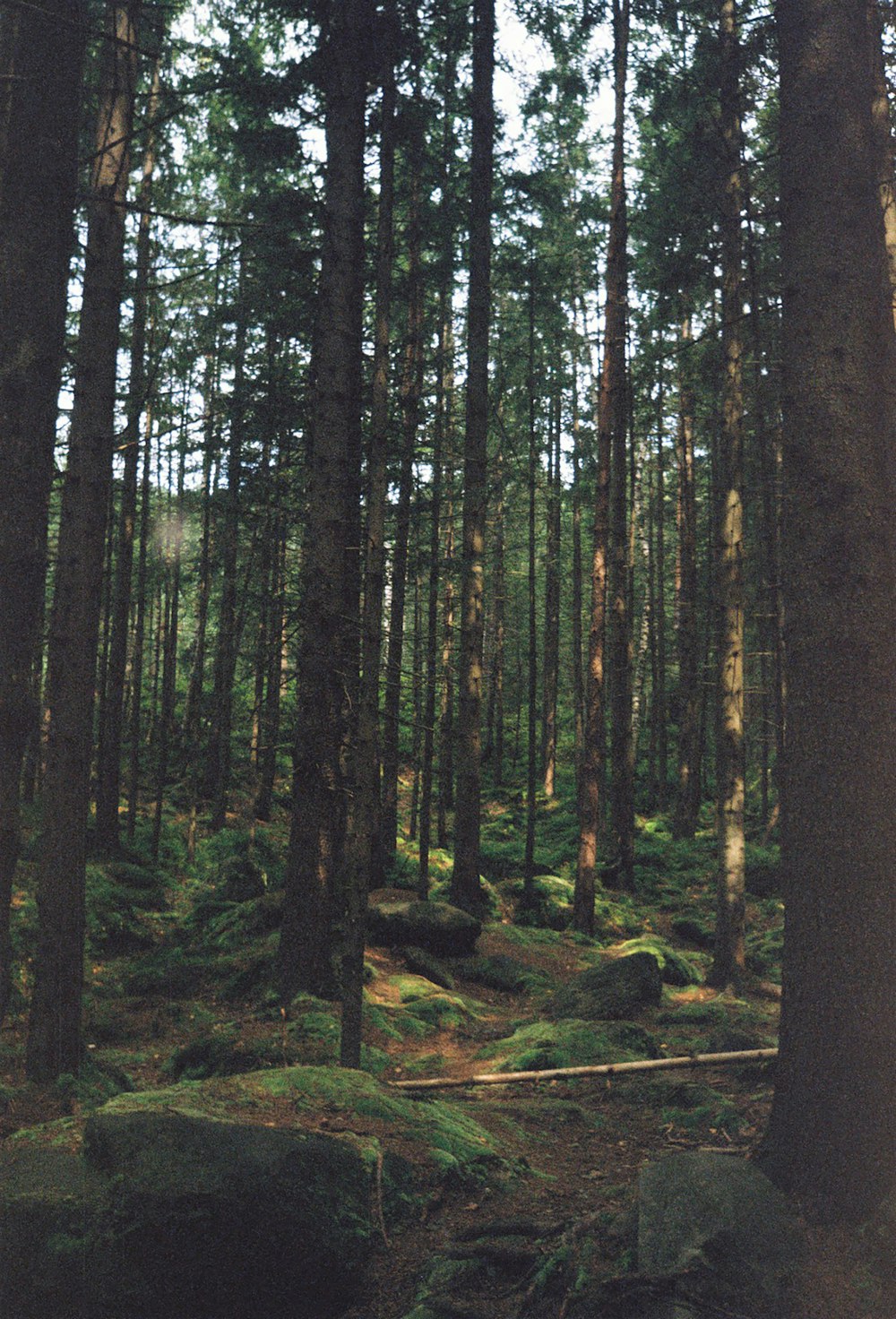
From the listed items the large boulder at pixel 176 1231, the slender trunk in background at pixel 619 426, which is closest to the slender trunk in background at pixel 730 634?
the slender trunk in background at pixel 619 426

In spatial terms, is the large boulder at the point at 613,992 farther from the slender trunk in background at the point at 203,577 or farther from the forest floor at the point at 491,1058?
the slender trunk in background at the point at 203,577

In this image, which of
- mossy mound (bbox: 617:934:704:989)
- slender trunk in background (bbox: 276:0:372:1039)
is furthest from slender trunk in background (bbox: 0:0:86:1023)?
mossy mound (bbox: 617:934:704:989)

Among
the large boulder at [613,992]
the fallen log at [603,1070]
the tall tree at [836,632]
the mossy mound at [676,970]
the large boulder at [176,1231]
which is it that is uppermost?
the tall tree at [836,632]

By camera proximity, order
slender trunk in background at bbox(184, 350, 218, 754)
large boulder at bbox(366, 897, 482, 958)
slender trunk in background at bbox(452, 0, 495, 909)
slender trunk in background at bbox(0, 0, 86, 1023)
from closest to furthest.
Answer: slender trunk in background at bbox(0, 0, 86, 1023) → large boulder at bbox(366, 897, 482, 958) → slender trunk in background at bbox(452, 0, 495, 909) → slender trunk in background at bbox(184, 350, 218, 754)

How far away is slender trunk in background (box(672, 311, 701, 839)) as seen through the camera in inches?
→ 957

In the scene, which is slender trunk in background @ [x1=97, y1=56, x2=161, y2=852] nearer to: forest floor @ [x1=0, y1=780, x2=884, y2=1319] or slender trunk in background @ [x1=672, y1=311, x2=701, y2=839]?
forest floor @ [x1=0, y1=780, x2=884, y2=1319]

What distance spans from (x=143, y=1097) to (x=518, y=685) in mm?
30955

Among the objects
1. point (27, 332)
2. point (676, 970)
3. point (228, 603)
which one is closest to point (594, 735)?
point (676, 970)

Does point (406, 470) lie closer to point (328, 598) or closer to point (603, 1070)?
point (328, 598)

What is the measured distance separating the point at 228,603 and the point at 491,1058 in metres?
13.4

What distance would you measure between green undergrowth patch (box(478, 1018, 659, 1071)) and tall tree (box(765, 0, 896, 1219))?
13.7 ft

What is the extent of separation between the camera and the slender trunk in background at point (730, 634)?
12234 mm

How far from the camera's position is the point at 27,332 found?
19.6ft

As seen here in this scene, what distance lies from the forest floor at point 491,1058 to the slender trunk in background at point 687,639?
270 inches
